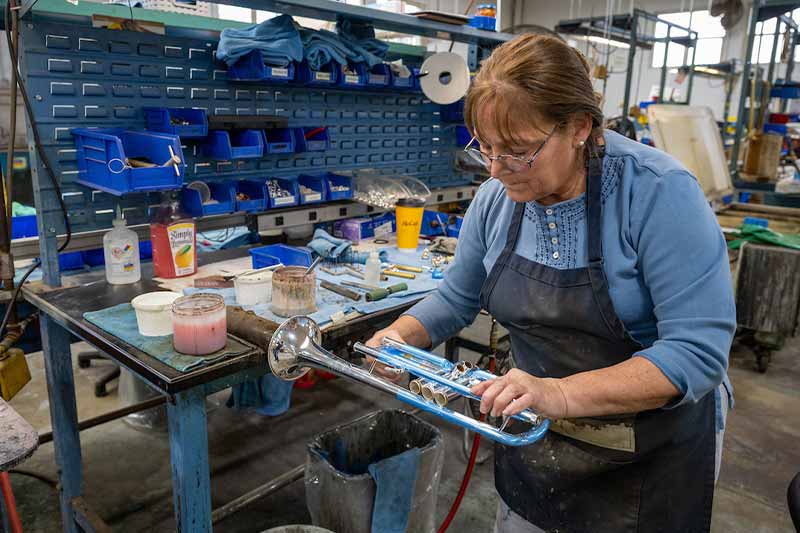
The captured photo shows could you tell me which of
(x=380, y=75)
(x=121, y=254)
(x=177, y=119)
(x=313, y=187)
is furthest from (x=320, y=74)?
(x=121, y=254)

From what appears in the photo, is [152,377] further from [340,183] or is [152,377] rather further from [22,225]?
[22,225]

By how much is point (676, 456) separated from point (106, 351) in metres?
1.25

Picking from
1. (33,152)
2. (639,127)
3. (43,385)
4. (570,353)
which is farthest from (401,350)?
(639,127)

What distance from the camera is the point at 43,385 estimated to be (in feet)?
10.3

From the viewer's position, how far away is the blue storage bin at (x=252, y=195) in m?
2.15

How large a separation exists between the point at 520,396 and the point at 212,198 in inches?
62.5

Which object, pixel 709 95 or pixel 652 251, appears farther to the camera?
pixel 709 95

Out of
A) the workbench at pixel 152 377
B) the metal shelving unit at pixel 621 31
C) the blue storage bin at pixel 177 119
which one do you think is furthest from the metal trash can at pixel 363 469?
the metal shelving unit at pixel 621 31

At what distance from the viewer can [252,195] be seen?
2.22m

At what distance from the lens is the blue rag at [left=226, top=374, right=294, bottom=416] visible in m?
2.68

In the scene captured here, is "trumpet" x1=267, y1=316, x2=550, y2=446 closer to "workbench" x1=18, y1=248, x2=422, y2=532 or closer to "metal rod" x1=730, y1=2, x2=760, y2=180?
"workbench" x1=18, y1=248, x2=422, y2=532

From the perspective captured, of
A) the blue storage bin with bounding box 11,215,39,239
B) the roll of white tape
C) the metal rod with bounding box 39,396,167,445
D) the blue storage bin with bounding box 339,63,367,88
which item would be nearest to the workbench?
the metal rod with bounding box 39,396,167,445

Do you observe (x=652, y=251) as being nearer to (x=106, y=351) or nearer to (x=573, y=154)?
(x=573, y=154)

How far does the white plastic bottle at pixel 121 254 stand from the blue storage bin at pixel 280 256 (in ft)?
1.22
